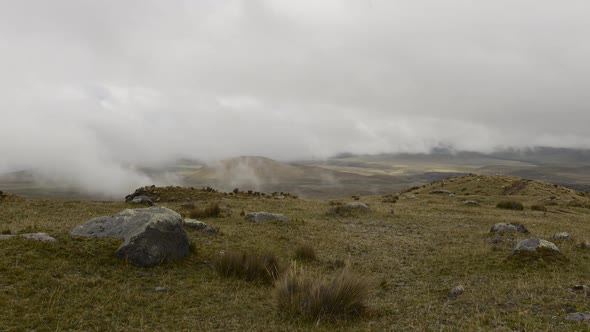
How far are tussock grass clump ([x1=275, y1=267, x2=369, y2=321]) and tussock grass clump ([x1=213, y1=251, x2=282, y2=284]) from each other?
7.69 feet

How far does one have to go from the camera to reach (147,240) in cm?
1141

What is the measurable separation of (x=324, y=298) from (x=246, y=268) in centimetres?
361

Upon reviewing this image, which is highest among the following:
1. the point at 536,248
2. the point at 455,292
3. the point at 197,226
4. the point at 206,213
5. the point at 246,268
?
the point at 197,226

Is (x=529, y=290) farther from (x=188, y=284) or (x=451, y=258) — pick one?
(x=188, y=284)

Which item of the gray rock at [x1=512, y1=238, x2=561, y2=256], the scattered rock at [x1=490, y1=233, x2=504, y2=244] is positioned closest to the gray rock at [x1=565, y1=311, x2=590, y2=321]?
the gray rock at [x1=512, y1=238, x2=561, y2=256]

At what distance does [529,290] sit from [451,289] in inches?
70.6

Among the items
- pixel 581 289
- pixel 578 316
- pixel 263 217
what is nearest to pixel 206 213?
pixel 263 217

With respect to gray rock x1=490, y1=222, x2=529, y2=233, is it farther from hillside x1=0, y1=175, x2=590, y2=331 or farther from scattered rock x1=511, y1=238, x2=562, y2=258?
scattered rock x1=511, y1=238, x2=562, y2=258

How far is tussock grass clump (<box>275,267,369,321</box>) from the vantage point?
8117 mm

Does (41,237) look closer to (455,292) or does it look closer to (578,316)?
(455,292)

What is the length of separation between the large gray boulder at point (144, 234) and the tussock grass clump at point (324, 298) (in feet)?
14.9

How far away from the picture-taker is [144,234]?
11.5 m

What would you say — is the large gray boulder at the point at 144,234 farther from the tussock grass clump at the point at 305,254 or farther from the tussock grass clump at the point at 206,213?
the tussock grass clump at the point at 206,213

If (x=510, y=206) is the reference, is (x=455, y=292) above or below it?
above
